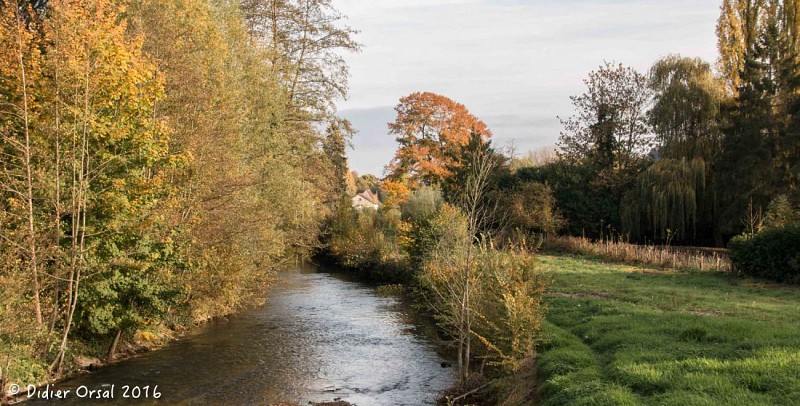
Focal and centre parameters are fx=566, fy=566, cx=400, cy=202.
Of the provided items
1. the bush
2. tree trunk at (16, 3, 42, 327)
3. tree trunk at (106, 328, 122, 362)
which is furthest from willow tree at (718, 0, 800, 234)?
tree trunk at (16, 3, 42, 327)

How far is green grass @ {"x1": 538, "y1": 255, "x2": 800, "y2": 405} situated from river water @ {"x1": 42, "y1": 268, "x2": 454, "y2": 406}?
2.97 m

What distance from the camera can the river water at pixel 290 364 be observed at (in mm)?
11078

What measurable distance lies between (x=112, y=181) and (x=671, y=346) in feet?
37.5

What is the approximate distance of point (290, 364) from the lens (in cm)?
1341

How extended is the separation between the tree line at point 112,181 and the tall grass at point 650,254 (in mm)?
16665

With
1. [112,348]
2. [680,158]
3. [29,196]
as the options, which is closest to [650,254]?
[680,158]

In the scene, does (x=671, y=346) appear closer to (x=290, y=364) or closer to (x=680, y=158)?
(x=290, y=364)

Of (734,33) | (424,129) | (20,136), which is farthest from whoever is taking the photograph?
(424,129)

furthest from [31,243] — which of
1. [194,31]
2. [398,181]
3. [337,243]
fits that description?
[398,181]

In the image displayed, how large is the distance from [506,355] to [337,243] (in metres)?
27.5

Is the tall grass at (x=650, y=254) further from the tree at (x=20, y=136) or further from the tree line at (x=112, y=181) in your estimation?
the tree at (x=20, y=136)

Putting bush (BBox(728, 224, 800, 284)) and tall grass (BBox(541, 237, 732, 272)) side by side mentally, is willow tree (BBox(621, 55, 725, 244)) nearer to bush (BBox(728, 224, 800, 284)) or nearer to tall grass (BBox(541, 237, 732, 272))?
tall grass (BBox(541, 237, 732, 272))

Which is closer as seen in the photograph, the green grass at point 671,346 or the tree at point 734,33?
the green grass at point 671,346

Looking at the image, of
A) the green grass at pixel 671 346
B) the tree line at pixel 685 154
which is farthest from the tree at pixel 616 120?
the green grass at pixel 671 346
